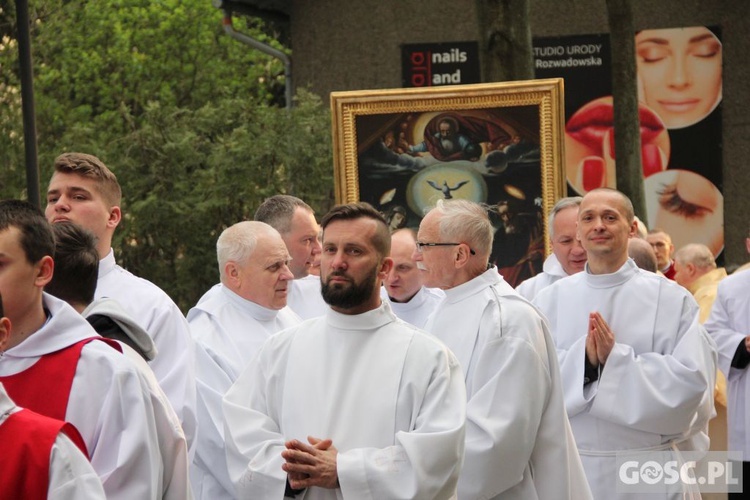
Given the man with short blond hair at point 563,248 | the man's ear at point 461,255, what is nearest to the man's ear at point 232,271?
the man's ear at point 461,255

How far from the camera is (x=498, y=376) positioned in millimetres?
5926

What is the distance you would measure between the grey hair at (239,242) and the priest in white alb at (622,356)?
1.78 m

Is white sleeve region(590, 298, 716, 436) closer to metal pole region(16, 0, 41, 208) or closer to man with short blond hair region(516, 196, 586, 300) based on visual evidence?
man with short blond hair region(516, 196, 586, 300)

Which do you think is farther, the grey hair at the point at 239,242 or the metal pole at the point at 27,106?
the metal pole at the point at 27,106

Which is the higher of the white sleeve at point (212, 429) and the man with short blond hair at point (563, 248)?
the man with short blond hair at point (563, 248)

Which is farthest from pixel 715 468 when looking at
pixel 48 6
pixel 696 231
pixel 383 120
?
pixel 48 6

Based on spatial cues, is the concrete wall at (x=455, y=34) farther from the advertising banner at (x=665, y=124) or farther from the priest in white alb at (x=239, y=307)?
the priest in white alb at (x=239, y=307)

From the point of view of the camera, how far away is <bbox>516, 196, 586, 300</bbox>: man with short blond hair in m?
8.95

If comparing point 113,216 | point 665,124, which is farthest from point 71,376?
point 665,124

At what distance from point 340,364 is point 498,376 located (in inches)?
34.9

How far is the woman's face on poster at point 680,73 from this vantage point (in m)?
20.7

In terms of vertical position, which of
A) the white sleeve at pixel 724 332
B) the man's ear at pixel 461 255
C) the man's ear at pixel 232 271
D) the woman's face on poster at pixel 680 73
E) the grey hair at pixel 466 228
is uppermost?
the woman's face on poster at pixel 680 73

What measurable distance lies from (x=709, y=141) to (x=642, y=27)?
2075 mm

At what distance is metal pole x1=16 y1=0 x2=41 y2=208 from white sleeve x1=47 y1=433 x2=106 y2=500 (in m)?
A: 7.20
